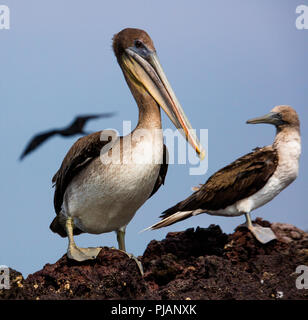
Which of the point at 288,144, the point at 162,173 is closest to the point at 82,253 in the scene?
the point at 162,173

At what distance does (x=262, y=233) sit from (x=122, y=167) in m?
1.51

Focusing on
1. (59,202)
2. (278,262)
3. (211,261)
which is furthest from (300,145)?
(59,202)

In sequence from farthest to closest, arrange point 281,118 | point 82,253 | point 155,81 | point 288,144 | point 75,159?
point 281,118 → point 288,144 → point 155,81 → point 75,159 → point 82,253

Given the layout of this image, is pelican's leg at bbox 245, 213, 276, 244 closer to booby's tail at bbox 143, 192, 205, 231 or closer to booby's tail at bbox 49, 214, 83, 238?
booby's tail at bbox 143, 192, 205, 231

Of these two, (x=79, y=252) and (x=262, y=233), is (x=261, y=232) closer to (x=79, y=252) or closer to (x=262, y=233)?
(x=262, y=233)

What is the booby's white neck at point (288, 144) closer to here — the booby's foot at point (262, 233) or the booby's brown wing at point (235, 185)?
the booby's brown wing at point (235, 185)

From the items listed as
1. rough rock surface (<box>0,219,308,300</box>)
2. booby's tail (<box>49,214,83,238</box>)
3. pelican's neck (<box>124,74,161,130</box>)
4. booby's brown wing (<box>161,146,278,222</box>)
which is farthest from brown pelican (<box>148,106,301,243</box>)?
pelican's neck (<box>124,74,161,130</box>)

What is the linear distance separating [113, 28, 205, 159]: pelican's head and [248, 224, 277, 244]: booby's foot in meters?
1.15

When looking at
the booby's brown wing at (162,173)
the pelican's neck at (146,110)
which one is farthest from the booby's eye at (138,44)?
the booby's brown wing at (162,173)

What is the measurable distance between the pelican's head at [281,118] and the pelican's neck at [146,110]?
1.41m

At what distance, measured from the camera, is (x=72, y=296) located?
12.6ft

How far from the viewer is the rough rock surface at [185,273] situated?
12.6 ft

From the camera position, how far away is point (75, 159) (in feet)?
15.4

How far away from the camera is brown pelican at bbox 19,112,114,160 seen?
471 centimetres
